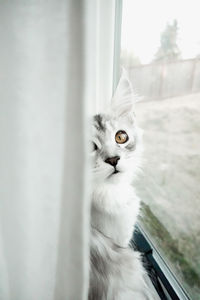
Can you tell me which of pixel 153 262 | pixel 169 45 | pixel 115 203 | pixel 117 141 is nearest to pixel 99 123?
pixel 117 141

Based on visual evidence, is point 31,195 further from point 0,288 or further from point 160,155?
point 160,155

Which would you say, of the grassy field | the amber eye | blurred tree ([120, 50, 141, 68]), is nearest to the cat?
the amber eye

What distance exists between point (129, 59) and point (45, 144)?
66 centimetres

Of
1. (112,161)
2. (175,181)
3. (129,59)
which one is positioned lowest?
(175,181)

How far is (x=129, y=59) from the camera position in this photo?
816mm

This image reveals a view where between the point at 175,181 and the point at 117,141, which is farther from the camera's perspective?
the point at 175,181

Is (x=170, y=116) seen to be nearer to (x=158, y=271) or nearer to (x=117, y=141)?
(x=117, y=141)

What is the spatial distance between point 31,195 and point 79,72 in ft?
0.69

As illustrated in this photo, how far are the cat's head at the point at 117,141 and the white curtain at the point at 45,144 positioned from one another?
0.22m

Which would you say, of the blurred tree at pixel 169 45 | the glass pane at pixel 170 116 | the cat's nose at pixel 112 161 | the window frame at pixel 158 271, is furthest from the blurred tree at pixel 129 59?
the window frame at pixel 158 271

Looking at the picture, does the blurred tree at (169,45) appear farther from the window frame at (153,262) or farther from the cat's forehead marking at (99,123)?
the cat's forehead marking at (99,123)

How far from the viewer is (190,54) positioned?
22.0 inches

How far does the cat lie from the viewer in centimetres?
53

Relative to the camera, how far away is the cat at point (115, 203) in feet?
1.74
